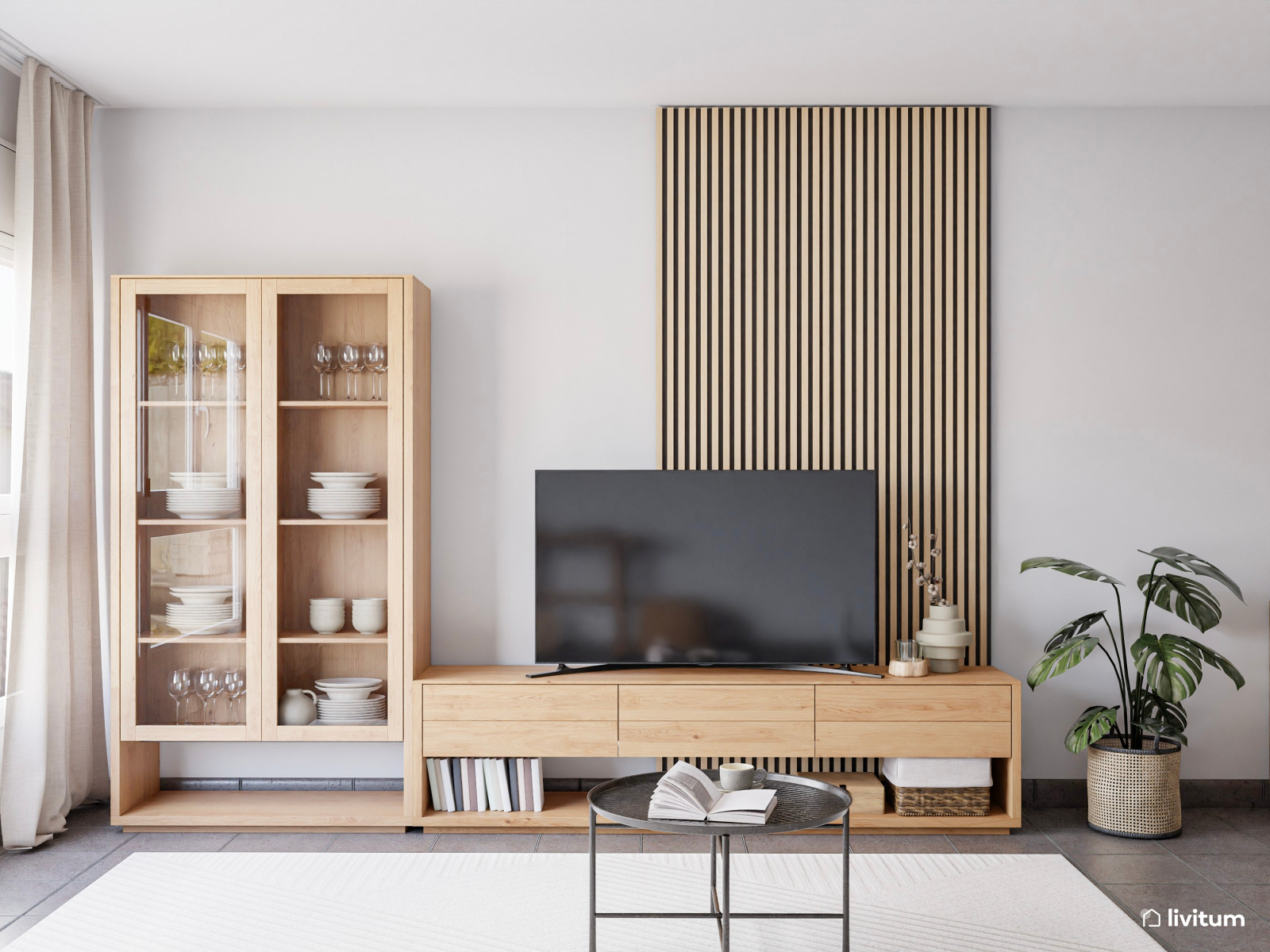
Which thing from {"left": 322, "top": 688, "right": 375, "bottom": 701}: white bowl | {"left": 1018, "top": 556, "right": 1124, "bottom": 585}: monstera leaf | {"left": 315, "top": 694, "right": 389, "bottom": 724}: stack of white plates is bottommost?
{"left": 315, "top": 694, "right": 389, "bottom": 724}: stack of white plates

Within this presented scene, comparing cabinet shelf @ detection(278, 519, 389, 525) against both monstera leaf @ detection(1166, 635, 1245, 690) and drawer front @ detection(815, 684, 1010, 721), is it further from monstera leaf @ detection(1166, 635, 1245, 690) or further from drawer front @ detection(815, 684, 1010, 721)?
monstera leaf @ detection(1166, 635, 1245, 690)

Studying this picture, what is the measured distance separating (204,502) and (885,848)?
8.77 feet

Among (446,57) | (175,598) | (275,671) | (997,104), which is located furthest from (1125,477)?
(175,598)

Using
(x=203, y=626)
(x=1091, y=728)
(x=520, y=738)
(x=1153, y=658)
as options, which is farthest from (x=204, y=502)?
(x=1153, y=658)

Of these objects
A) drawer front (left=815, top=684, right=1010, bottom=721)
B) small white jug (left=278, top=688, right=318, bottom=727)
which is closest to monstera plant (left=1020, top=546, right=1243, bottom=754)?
drawer front (left=815, top=684, right=1010, bottom=721)

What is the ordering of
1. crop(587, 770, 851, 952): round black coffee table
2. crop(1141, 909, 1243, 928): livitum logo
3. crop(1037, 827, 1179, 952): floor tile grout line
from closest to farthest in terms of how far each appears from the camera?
crop(587, 770, 851, 952): round black coffee table
crop(1037, 827, 1179, 952): floor tile grout line
crop(1141, 909, 1243, 928): livitum logo

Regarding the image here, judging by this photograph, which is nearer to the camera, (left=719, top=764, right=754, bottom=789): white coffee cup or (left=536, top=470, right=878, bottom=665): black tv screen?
(left=719, top=764, right=754, bottom=789): white coffee cup

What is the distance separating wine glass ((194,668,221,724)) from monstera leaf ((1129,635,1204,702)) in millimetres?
3228

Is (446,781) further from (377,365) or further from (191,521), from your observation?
(377,365)

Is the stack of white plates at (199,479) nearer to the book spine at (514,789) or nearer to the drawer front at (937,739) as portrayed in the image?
the book spine at (514,789)

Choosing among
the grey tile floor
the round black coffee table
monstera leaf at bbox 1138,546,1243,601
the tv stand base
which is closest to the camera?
the round black coffee table

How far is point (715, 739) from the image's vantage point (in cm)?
336

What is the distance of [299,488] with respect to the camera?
11.5 ft

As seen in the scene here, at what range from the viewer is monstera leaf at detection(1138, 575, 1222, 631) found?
3.32 m
